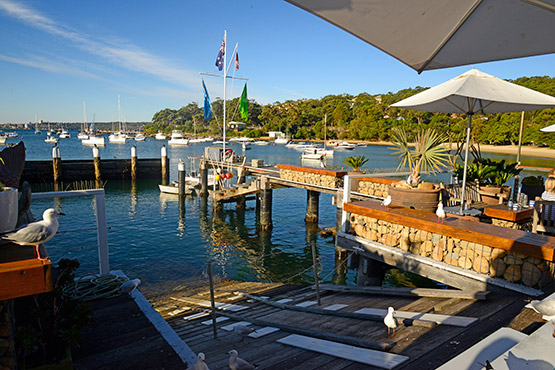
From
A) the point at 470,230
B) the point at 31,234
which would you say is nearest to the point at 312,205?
the point at 470,230

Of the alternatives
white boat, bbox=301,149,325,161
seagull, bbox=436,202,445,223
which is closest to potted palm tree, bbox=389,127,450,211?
Answer: seagull, bbox=436,202,445,223

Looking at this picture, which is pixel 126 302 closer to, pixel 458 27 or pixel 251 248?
pixel 458 27

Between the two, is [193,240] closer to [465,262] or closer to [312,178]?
[312,178]

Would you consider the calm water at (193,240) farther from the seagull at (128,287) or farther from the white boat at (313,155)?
the white boat at (313,155)

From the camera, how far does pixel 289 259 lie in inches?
585

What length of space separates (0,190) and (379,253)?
6.45 m

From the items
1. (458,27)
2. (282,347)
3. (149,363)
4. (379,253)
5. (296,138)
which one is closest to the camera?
(458,27)

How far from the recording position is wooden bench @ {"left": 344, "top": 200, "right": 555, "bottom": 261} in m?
4.64

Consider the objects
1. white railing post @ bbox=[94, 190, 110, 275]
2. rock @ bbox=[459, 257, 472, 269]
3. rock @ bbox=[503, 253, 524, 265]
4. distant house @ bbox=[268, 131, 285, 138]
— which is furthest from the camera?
distant house @ bbox=[268, 131, 285, 138]

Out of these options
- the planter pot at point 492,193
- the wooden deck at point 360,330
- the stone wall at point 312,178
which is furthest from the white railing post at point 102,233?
the stone wall at point 312,178

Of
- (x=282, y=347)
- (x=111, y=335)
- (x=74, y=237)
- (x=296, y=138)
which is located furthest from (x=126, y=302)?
(x=296, y=138)

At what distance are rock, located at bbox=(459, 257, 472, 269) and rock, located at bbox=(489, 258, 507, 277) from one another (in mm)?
350

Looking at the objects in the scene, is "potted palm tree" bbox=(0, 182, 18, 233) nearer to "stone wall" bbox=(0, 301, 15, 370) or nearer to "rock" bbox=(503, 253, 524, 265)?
"stone wall" bbox=(0, 301, 15, 370)

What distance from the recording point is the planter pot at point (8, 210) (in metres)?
2.30
